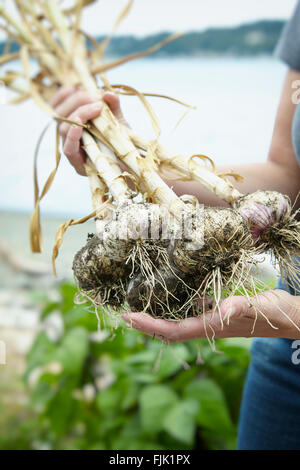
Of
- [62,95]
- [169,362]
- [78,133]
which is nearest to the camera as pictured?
[78,133]

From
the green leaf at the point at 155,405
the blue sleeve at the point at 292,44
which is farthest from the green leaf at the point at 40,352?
the blue sleeve at the point at 292,44

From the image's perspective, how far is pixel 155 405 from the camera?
888 mm

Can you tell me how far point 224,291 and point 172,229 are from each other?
116 mm

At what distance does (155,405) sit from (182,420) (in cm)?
8

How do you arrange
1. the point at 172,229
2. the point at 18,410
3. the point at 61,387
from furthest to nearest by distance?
the point at 18,410, the point at 61,387, the point at 172,229

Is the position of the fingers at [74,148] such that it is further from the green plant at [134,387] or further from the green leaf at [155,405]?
the green leaf at [155,405]

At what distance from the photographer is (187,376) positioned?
974 mm

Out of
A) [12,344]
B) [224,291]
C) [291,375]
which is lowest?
[12,344]

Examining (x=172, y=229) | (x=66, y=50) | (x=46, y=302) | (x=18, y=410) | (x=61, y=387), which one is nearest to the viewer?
(x=172, y=229)

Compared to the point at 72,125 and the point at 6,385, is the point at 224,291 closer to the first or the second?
the point at 72,125

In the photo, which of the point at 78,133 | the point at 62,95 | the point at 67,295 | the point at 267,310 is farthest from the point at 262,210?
the point at 67,295

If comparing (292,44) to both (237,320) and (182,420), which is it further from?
(182,420)

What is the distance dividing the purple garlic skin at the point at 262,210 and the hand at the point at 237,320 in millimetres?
91
